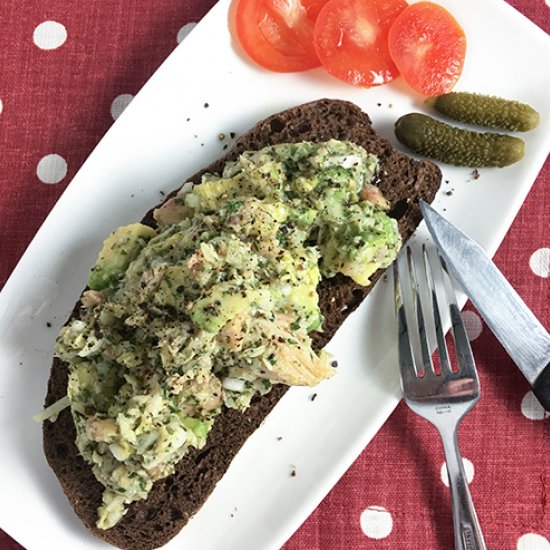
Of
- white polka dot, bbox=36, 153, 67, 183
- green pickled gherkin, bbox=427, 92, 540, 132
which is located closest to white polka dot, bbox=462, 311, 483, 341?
green pickled gherkin, bbox=427, 92, 540, 132

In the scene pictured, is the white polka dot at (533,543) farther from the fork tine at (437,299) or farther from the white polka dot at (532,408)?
the fork tine at (437,299)

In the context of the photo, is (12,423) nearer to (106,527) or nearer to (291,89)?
(106,527)

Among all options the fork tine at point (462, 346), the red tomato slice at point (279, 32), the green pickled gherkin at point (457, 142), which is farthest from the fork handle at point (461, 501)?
the red tomato slice at point (279, 32)

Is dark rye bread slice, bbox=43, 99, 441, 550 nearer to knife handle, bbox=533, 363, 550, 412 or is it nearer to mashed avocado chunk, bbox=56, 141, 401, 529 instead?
mashed avocado chunk, bbox=56, 141, 401, 529

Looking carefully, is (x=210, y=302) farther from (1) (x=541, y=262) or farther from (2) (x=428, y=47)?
(1) (x=541, y=262)

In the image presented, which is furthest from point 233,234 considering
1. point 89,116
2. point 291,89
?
point 89,116
